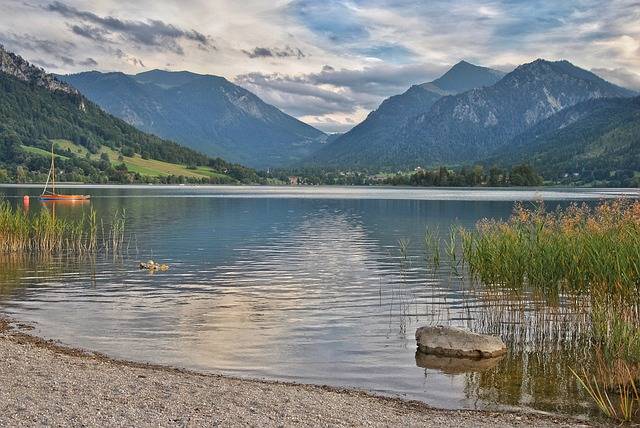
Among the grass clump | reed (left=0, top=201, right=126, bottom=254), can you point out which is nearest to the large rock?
the grass clump

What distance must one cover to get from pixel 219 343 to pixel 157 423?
441 inches

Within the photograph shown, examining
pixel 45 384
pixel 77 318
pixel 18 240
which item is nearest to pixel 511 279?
pixel 45 384

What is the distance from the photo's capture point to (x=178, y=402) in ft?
50.9

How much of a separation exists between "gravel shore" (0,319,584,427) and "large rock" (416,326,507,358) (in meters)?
5.38

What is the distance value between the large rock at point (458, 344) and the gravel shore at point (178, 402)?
538 cm

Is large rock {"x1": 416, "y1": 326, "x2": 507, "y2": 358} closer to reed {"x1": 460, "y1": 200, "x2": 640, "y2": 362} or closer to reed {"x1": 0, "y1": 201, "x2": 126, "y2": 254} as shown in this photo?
reed {"x1": 460, "y1": 200, "x2": 640, "y2": 362}

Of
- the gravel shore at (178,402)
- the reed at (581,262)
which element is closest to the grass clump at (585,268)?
the reed at (581,262)

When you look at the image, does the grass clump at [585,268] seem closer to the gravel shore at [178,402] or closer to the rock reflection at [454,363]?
the rock reflection at [454,363]

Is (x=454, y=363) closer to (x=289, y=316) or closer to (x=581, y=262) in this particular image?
(x=581, y=262)

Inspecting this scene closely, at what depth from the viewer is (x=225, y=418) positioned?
14.3 meters

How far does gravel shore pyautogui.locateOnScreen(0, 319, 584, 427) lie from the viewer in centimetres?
1399

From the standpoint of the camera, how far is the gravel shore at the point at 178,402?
1399cm

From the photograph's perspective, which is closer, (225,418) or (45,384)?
(225,418)

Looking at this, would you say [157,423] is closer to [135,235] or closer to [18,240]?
[18,240]
